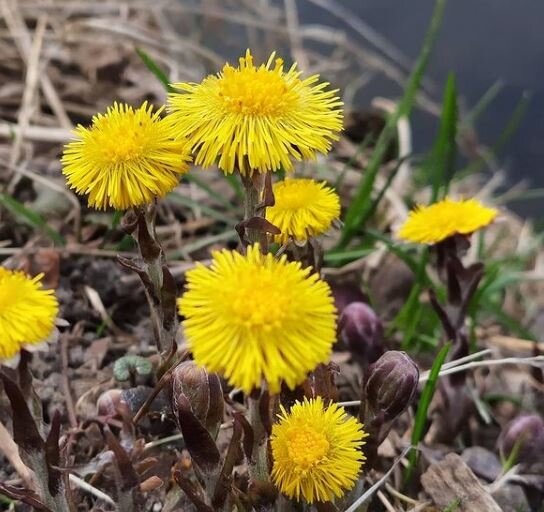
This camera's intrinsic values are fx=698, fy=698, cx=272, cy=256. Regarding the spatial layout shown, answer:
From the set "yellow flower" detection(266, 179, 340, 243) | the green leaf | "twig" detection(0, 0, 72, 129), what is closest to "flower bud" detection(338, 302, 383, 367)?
the green leaf

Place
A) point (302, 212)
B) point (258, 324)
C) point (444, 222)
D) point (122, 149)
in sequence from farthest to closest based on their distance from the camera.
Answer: point (444, 222), point (302, 212), point (122, 149), point (258, 324)

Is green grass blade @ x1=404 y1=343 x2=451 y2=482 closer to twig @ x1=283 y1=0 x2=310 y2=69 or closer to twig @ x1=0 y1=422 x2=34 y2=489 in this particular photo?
twig @ x1=0 y1=422 x2=34 y2=489

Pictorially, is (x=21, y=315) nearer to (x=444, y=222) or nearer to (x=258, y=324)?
(x=258, y=324)

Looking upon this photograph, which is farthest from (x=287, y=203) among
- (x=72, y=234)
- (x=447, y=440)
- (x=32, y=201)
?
(x=32, y=201)

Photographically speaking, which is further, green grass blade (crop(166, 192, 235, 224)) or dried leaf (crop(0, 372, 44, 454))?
green grass blade (crop(166, 192, 235, 224))

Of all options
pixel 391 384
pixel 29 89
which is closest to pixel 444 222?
pixel 391 384

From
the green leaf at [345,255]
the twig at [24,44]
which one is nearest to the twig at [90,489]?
the green leaf at [345,255]
